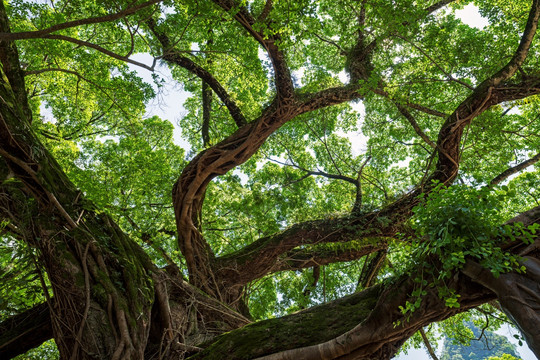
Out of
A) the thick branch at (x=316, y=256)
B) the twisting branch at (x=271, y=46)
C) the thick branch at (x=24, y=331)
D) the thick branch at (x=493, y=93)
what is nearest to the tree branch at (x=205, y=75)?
the twisting branch at (x=271, y=46)

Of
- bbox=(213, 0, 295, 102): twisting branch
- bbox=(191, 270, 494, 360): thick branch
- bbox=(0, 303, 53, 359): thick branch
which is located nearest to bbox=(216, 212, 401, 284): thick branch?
bbox=(213, 0, 295, 102): twisting branch

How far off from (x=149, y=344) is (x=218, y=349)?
1.15 metres

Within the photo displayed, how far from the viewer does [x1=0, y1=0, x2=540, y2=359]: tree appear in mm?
2412

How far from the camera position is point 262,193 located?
796cm

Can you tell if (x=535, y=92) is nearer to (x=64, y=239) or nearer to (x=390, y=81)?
(x=390, y=81)

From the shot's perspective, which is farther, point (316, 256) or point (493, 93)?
point (316, 256)

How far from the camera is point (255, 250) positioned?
588 centimetres

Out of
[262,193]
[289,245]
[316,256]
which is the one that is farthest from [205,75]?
[316,256]

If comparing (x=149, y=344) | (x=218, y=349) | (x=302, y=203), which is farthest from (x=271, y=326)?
(x=302, y=203)

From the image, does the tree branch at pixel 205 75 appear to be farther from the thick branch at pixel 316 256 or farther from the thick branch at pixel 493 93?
the thick branch at pixel 493 93

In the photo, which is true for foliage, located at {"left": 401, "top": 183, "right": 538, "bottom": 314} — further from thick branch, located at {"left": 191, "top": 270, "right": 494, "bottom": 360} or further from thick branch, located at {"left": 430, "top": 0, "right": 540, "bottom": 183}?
thick branch, located at {"left": 430, "top": 0, "right": 540, "bottom": 183}

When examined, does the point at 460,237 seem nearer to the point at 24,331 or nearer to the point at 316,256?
the point at 316,256

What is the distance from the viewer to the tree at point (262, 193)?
2412 millimetres

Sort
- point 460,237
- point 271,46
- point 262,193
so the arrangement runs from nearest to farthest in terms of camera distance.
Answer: point 460,237
point 271,46
point 262,193
